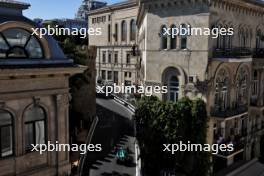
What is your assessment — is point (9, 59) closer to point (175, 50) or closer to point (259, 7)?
point (175, 50)

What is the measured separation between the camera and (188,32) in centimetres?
2550

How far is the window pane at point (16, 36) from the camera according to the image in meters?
12.8

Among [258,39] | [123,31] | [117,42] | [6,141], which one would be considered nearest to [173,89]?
[258,39]

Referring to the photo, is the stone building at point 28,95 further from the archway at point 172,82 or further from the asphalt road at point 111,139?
the archway at point 172,82

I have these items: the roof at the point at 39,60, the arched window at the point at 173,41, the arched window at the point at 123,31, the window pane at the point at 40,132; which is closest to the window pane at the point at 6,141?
the window pane at the point at 40,132

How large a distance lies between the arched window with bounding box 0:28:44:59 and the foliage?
42.5 ft

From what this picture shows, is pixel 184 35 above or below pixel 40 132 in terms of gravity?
above

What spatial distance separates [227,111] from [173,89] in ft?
16.7

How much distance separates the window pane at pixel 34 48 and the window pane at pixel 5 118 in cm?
258

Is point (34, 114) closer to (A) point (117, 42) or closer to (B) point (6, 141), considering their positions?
(B) point (6, 141)

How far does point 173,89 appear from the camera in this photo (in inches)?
1057

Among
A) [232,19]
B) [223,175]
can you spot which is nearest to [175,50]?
[232,19]

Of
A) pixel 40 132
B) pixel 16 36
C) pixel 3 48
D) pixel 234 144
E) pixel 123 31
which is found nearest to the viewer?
pixel 3 48

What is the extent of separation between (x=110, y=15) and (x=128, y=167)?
3469cm
